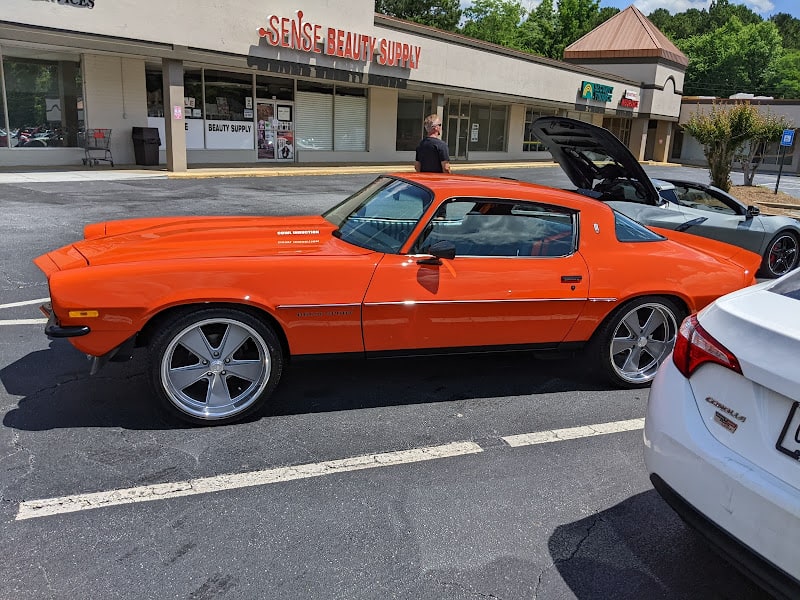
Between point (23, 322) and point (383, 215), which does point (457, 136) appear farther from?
point (383, 215)

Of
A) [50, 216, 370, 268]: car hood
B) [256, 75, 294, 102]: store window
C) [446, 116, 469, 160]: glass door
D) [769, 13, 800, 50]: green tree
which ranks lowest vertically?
[50, 216, 370, 268]: car hood

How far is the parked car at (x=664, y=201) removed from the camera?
23.9ft

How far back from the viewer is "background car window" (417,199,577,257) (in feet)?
13.1

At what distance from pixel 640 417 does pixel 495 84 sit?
24810mm

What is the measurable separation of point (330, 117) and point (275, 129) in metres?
2.62

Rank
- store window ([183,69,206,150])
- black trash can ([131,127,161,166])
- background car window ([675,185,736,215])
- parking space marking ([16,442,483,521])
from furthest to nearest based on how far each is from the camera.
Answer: store window ([183,69,206,150]) → black trash can ([131,127,161,166]) → background car window ([675,185,736,215]) → parking space marking ([16,442,483,521])

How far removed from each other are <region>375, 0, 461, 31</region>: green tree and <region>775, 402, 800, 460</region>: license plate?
2261 inches

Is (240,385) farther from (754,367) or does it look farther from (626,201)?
(626,201)

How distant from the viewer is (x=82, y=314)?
3.33m

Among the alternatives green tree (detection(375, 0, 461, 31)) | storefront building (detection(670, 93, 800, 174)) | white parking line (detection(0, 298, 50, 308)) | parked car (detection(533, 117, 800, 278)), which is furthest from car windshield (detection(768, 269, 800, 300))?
green tree (detection(375, 0, 461, 31))

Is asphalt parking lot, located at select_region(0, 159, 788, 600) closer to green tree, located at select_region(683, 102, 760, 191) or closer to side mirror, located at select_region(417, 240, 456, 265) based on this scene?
side mirror, located at select_region(417, 240, 456, 265)

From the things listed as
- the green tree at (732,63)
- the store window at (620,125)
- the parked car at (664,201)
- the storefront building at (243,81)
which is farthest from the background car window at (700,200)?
the green tree at (732,63)

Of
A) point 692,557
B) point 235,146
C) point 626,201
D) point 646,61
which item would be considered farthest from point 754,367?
point 646,61

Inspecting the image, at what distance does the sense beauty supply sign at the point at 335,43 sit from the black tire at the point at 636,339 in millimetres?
16184
